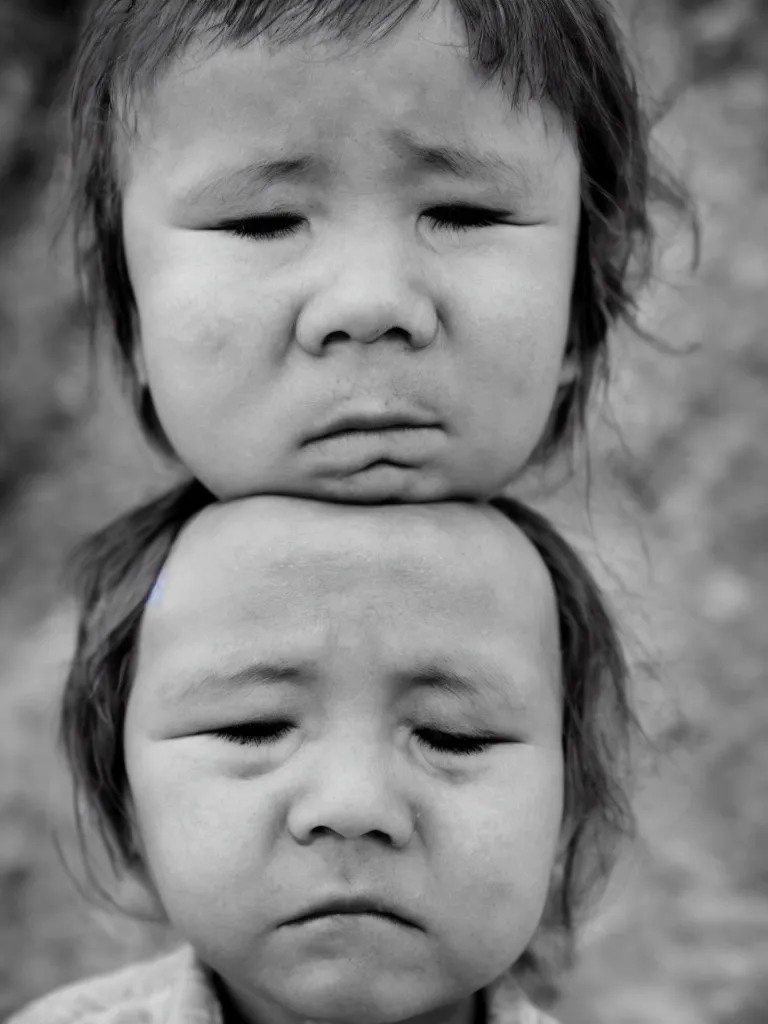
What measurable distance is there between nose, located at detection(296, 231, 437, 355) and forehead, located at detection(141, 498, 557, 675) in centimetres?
13

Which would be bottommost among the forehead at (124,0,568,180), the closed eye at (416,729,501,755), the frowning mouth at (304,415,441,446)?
the closed eye at (416,729,501,755)

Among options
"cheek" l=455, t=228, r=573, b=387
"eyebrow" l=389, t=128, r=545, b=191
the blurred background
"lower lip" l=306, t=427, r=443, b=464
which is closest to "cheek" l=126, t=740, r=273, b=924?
"lower lip" l=306, t=427, r=443, b=464

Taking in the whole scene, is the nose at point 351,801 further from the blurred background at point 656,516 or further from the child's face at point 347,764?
the blurred background at point 656,516

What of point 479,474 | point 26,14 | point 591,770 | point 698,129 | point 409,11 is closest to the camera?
point 409,11

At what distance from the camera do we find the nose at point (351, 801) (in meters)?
0.96

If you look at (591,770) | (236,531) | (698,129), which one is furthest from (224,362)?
(698,129)

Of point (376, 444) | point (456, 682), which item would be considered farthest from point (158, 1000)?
point (376, 444)

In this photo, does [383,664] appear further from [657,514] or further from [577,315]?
[657,514]

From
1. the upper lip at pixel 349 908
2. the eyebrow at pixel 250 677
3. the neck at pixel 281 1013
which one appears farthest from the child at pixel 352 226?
the neck at pixel 281 1013

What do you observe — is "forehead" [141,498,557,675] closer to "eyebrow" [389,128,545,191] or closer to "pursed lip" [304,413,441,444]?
"pursed lip" [304,413,441,444]

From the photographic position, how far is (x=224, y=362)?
3.27ft

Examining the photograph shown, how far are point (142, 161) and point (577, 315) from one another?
41cm

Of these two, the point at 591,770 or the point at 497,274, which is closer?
the point at 497,274

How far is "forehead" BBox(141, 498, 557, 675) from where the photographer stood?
989 mm
